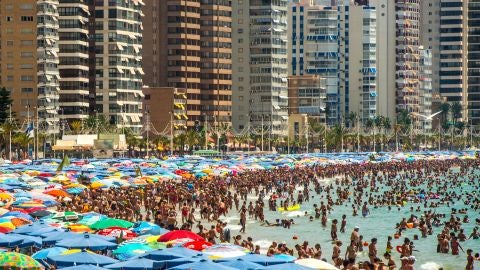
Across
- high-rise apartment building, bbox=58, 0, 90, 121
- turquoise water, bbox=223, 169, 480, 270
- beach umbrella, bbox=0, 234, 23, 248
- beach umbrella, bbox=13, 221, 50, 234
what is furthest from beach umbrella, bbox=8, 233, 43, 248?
high-rise apartment building, bbox=58, 0, 90, 121

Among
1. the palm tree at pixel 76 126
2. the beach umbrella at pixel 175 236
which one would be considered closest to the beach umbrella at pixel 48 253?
the beach umbrella at pixel 175 236

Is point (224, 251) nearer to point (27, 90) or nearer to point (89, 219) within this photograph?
point (89, 219)

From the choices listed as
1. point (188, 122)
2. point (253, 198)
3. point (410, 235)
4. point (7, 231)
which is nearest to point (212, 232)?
point (7, 231)

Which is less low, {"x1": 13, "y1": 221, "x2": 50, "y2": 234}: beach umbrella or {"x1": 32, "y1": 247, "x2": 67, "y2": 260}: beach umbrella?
{"x1": 13, "y1": 221, "x2": 50, "y2": 234}: beach umbrella

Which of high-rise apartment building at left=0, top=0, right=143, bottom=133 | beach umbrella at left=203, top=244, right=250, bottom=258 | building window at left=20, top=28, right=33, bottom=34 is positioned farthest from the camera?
building window at left=20, top=28, right=33, bottom=34

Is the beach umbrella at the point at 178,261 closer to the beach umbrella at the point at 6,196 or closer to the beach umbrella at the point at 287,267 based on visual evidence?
the beach umbrella at the point at 287,267

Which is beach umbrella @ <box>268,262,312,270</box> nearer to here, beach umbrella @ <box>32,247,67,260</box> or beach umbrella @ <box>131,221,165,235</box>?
beach umbrella @ <box>32,247,67,260</box>

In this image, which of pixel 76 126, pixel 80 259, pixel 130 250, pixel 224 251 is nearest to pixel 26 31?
pixel 76 126
